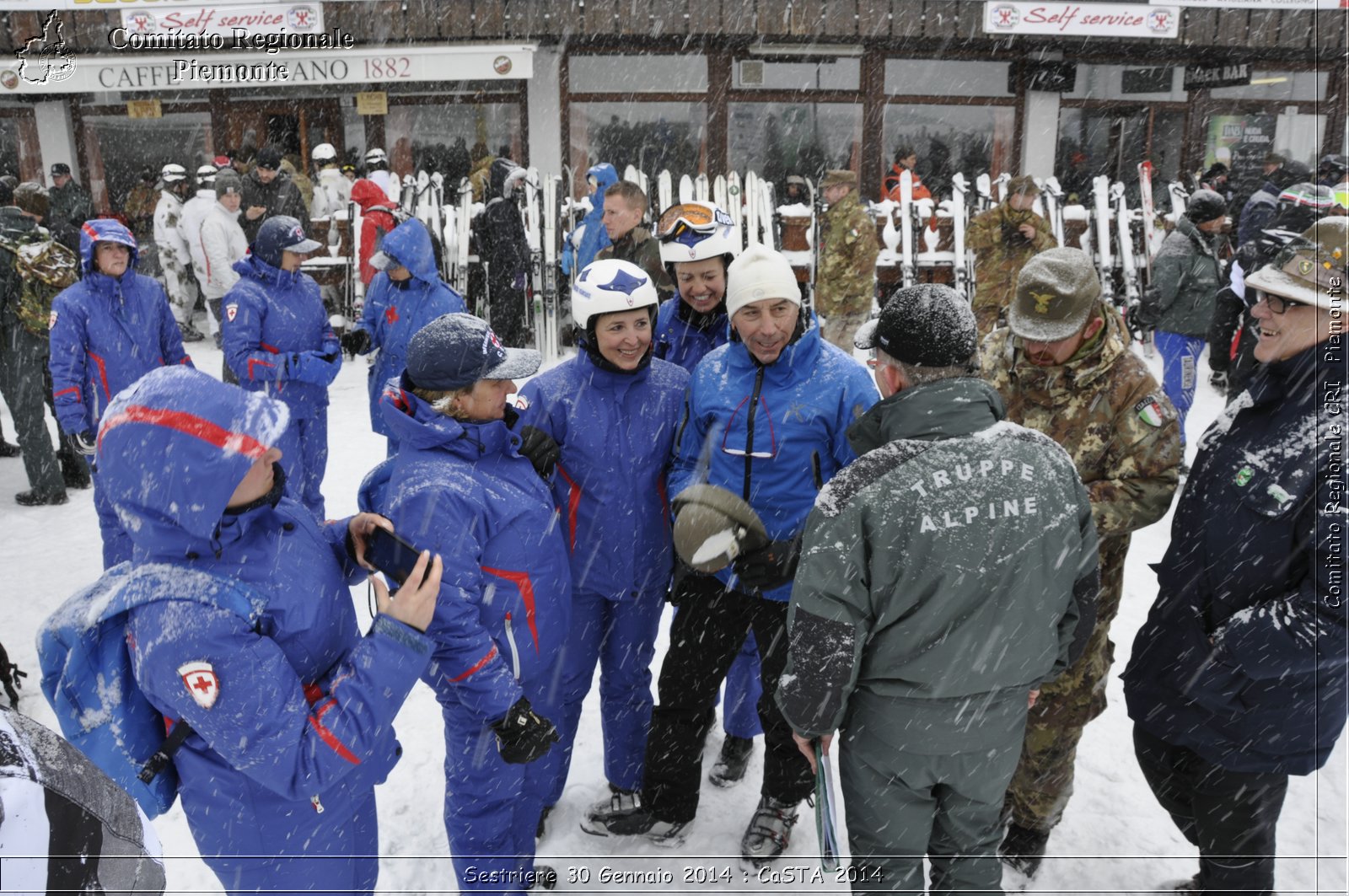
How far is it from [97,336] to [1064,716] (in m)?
5.01

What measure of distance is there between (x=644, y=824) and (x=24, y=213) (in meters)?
6.70

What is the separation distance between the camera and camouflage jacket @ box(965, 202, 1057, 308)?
8.18m

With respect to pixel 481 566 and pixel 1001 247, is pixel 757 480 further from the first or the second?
pixel 1001 247

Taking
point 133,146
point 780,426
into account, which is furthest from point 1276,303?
point 133,146

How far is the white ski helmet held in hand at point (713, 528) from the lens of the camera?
8.21 feet

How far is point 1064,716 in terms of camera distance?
2.81 metres

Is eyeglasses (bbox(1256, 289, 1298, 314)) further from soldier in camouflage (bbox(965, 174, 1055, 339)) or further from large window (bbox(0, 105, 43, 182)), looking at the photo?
large window (bbox(0, 105, 43, 182))

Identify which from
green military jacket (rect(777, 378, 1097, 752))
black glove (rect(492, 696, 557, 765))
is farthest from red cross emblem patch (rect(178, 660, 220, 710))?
green military jacket (rect(777, 378, 1097, 752))

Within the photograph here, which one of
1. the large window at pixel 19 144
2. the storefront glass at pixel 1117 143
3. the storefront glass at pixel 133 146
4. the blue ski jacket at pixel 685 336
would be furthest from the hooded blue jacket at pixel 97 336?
the storefront glass at pixel 1117 143

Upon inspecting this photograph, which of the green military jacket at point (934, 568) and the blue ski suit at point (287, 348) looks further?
the blue ski suit at point (287, 348)

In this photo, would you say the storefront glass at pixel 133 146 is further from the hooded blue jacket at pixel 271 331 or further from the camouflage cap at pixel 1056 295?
the camouflage cap at pixel 1056 295

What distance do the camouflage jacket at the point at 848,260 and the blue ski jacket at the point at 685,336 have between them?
226 inches

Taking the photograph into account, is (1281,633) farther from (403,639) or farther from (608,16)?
(608,16)

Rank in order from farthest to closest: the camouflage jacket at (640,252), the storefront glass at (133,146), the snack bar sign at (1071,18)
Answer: the storefront glass at (133,146) < the snack bar sign at (1071,18) < the camouflage jacket at (640,252)
